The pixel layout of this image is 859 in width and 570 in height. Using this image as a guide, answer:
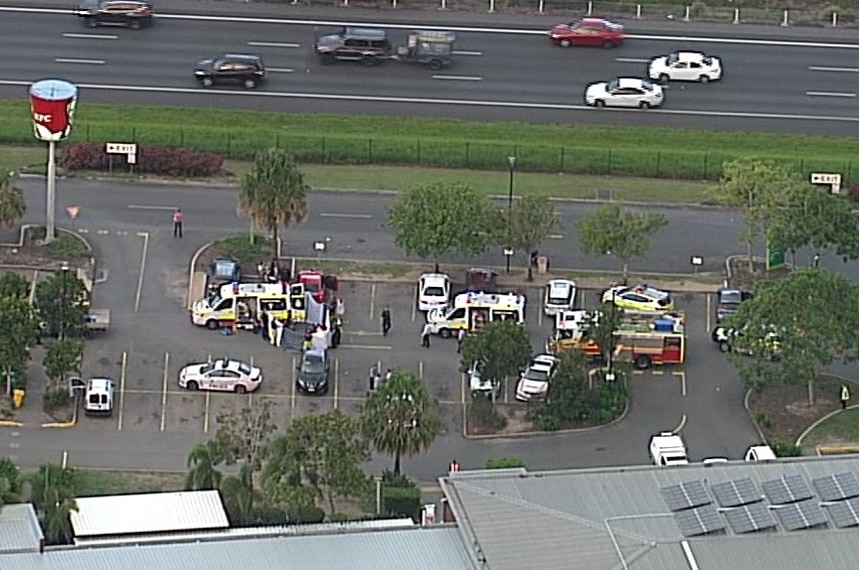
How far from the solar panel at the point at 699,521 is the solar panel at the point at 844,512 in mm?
4705

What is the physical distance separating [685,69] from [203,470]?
59.0 meters

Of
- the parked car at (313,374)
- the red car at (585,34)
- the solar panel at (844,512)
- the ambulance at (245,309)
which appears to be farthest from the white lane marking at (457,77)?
the solar panel at (844,512)

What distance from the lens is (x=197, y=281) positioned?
146625 mm

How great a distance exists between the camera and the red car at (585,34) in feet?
576

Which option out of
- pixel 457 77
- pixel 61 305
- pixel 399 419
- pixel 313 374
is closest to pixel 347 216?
pixel 313 374

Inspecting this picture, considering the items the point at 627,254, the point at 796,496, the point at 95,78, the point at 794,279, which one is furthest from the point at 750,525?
the point at 95,78

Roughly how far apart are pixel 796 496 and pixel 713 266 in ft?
120

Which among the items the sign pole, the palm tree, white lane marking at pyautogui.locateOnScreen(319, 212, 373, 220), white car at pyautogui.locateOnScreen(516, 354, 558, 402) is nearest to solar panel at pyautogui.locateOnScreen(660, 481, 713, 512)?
the palm tree

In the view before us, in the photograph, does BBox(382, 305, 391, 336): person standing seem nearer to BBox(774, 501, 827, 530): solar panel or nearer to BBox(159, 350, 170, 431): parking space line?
BBox(159, 350, 170, 431): parking space line

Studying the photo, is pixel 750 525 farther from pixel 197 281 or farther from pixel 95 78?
pixel 95 78

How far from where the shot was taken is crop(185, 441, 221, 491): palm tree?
122875 mm

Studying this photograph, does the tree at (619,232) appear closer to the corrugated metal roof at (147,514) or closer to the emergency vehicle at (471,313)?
the emergency vehicle at (471,313)

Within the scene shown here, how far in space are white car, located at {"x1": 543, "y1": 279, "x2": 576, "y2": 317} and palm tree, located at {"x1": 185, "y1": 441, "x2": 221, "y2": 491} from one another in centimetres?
2592

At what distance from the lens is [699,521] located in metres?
114
